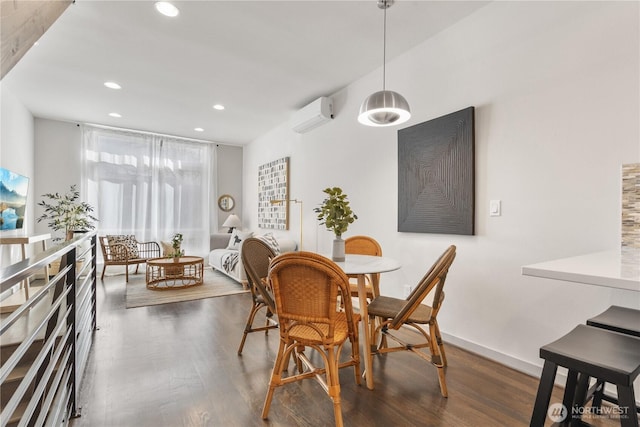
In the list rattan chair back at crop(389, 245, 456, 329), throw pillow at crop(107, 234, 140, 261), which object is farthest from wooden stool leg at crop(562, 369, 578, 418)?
throw pillow at crop(107, 234, 140, 261)

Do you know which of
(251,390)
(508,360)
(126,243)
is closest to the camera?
(251,390)

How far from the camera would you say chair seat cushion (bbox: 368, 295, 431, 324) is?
6.30 ft

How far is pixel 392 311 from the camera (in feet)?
6.56

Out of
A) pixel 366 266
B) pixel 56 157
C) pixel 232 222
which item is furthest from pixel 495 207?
pixel 56 157

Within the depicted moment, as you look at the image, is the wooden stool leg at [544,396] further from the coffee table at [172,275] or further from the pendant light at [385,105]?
the coffee table at [172,275]

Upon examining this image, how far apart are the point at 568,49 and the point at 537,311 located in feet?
5.55

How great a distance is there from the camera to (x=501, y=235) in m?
2.27

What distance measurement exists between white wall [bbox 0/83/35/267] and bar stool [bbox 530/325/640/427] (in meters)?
5.17

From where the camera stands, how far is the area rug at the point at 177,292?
12.8ft

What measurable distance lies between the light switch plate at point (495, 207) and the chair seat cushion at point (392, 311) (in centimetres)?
89

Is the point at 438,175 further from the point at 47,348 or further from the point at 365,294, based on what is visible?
the point at 47,348

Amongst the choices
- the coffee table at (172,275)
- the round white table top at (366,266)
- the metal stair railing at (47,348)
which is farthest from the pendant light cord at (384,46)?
the coffee table at (172,275)

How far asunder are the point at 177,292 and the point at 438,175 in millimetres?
3722

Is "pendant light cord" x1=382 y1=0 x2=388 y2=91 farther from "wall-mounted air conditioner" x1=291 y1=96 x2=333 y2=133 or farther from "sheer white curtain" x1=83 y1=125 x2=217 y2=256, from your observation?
"sheer white curtain" x1=83 y1=125 x2=217 y2=256
